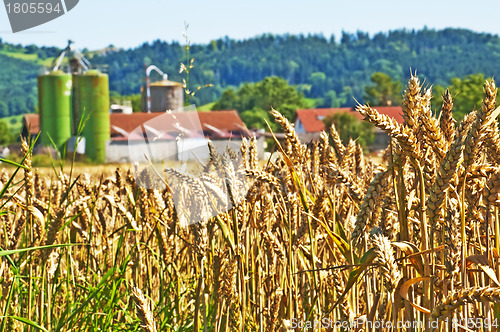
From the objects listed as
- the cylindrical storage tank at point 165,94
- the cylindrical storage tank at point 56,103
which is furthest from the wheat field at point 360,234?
the cylindrical storage tank at point 165,94

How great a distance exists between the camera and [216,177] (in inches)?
86.7

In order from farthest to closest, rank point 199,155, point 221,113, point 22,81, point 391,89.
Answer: point 22,81 → point 391,89 → point 221,113 → point 199,155

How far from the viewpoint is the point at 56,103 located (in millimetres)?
47469

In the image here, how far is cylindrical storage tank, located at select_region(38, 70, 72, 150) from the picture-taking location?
47.3 m

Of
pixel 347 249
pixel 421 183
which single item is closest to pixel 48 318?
pixel 347 249

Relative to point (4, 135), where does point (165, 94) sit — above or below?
above

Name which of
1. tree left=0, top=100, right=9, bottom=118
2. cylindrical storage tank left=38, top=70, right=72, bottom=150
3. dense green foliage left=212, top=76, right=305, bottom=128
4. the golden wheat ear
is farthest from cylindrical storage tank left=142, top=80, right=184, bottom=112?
tree left=0, top=100, right=9, bottom=118

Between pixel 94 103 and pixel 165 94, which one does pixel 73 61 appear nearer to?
pixel 94 103

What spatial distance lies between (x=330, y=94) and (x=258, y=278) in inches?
7114

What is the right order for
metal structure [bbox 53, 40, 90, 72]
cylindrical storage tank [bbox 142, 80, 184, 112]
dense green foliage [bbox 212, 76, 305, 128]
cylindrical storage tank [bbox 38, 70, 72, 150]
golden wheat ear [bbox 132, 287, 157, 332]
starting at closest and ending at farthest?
golden wheat ear [bbox 132, 287, 157, 332]
cylindrical storage tank [bbox 38, 70, 72, 150]
metal structure [bbox 53, 40, 90, 72]
cylindrical storage tank [bbox 142, 80, 184, 112]
dense green foliage [bbox 212, 76, 305, 128]

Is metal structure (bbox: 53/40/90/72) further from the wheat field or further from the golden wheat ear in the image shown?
the golden wheat ear

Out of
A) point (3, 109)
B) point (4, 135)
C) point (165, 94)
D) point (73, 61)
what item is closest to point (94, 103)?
point (73, 61)

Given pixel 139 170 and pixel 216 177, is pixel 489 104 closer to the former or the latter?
pixel 216 177

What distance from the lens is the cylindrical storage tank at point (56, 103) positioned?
47.3 metres
